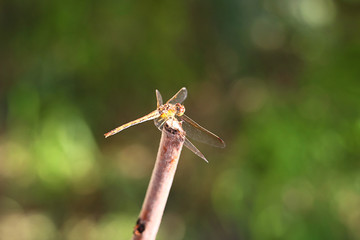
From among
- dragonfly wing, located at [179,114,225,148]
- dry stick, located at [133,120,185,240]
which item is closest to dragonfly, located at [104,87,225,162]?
dragonfly wing, located at [179,114,225,148]

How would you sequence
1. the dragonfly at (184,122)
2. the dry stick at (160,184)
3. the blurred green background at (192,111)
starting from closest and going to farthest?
the dry stick at (160,184) → the dragonfly at (184,122) → the blurred green background at (192,111)

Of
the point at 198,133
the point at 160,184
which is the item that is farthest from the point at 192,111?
the point at 160,184

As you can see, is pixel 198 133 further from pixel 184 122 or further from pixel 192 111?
pixel 192 111

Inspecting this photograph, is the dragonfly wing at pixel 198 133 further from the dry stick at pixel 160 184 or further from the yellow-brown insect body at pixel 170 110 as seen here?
the dry stick at pixel 160 184

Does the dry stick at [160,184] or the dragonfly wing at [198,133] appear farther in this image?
the dragonfly wing at [198,133]

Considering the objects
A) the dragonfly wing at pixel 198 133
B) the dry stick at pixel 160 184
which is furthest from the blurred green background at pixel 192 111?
the dry stick at pixel 160 184

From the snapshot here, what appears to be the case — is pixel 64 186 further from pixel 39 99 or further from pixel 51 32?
pixel 51 32
